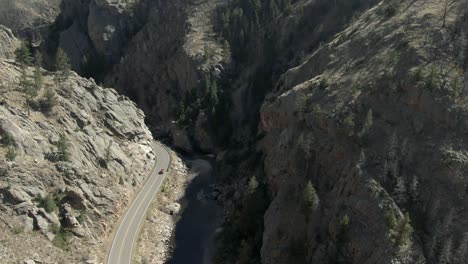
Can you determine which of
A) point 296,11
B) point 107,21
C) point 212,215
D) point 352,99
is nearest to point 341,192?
point 352,99

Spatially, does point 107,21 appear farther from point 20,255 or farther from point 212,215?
point 20,255

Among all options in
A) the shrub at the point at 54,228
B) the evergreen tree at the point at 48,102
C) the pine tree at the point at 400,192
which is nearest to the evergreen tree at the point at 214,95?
the evergreen tree at the point at 48,102

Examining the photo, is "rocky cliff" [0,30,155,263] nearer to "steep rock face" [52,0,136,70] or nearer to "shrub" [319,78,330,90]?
"shrub" [319,78,330,90]

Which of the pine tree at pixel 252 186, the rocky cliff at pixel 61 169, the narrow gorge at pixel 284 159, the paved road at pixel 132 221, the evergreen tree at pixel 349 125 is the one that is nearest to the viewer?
the narrow gorge at pixel 284 159

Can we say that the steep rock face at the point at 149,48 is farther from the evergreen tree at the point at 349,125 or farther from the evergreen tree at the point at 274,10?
the evergreen tree at the point at 349,125

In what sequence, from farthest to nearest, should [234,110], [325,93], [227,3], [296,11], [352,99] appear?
[227,3] < [296,11] < [234,110] < [325,93] < [352,99]

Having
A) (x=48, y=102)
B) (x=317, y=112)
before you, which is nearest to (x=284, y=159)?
(x=317, y=112)
